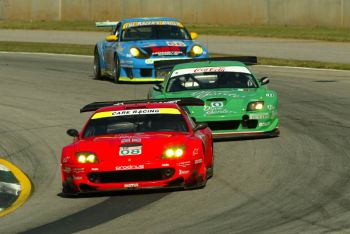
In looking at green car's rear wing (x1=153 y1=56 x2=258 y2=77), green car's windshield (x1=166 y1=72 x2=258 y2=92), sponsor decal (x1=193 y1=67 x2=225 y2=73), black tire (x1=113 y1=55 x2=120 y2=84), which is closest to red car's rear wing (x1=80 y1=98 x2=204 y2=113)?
green car's windshield (x1=166 y1=72 x2=258 y2=92)

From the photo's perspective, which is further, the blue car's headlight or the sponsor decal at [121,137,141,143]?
the blue car's headlight

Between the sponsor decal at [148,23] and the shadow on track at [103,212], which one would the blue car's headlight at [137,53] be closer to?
the sponsor decal at [148,23]

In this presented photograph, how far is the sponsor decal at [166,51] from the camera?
23.4m

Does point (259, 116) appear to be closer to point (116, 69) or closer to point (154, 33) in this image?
point (116, 69)

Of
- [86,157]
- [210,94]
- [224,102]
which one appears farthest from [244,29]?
[86,157]

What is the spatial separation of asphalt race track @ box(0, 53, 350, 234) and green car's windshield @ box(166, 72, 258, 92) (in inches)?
41.3

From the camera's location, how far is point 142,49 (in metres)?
23.5

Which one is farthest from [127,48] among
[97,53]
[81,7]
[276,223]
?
[81,7]

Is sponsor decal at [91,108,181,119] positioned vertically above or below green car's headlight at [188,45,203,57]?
above

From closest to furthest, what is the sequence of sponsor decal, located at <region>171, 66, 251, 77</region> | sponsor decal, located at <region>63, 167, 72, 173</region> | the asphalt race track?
the asphalt race track, sponsor decal, located at <region>63, 167, 72, 173</region>, sponsor decal, located at <region>171, 66, 251, 77</region>

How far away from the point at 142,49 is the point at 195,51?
1194 mm

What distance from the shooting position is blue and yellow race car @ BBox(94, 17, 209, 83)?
23.4 meters

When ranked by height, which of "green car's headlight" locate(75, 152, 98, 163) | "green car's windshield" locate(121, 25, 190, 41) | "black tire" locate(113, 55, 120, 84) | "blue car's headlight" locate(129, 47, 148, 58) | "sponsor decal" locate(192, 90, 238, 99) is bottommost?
"black tire" locate(113, 55, 120, 84)

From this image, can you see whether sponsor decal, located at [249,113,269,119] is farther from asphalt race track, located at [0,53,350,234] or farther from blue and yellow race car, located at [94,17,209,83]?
blue and yellow race car, located at [94,17,209,83]
